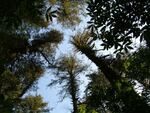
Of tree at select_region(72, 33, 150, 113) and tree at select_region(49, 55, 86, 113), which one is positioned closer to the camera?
tree at select_region(72, 33, 150, 113)

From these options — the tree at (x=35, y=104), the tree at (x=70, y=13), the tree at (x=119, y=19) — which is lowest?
the tree at (x=119, y=19)

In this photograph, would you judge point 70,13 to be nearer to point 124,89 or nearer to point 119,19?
point 124,89

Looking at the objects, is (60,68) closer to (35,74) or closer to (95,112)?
(35,74)

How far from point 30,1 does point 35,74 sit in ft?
58.4

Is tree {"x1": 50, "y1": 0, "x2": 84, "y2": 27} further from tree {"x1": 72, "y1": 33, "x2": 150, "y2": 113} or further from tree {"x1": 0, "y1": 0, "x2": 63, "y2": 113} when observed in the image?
tree {"x1": 72, "y1": 33, "x2": 150, "y2": 113}

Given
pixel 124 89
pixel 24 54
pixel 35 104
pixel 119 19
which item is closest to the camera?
pixel 119 19

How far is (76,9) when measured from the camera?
2341 centimetres

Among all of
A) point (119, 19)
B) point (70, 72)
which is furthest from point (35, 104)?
point (119, 19)

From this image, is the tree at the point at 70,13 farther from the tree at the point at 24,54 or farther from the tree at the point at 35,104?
the tree at the point at 35,104

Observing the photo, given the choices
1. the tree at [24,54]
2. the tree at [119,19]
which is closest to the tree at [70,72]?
the tree at [24,54]

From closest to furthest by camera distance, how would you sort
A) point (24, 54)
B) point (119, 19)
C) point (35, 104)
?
point (119, 19), point (24, 54), point (35, 104)

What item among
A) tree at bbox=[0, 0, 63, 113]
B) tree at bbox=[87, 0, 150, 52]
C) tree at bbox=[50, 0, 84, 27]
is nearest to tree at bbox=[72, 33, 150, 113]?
tree at bbox=[87, 0, 150, 52]

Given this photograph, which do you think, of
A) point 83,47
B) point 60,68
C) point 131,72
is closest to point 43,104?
point 60,68

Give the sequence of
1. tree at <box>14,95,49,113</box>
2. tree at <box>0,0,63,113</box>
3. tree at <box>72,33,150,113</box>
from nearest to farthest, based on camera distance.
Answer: tree at <box>72,33,150,113</box> → tree at <box>0,0,63,113</box> → tree at <box>14,95,49,113</box>
